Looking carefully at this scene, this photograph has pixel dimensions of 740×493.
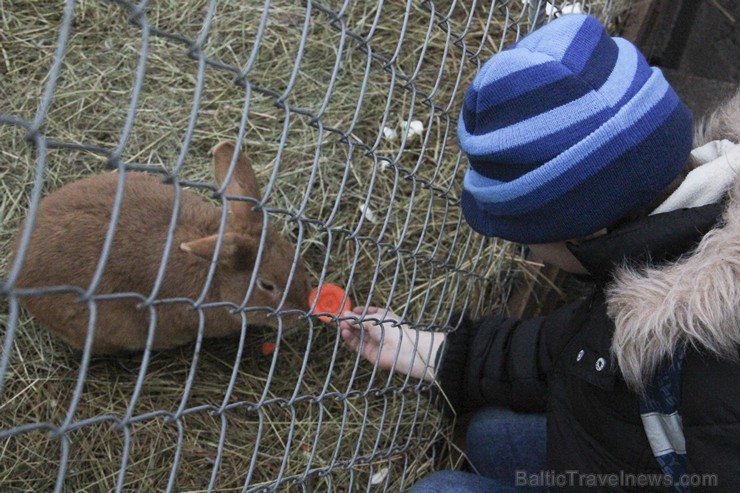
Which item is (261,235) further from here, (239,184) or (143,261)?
(143,261)

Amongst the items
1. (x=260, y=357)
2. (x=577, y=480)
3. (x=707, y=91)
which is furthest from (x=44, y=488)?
(x=707, y=91)

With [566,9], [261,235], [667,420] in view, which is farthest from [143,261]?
[566,9]

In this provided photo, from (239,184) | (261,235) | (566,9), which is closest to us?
(261,235)

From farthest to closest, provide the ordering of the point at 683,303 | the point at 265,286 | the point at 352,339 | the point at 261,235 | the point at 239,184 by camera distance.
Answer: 1. the point at 265,286
2. the point at 352,339
3. the point at 239,184
4. the point at 261,235
5. the point at 683,303

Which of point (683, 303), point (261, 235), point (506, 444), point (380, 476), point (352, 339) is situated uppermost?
point (683, 303)

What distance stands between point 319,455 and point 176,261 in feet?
2.77

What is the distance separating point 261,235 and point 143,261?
52 centimetres

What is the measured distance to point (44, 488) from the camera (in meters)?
2.27

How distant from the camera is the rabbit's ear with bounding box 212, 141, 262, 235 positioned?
86.0 inches

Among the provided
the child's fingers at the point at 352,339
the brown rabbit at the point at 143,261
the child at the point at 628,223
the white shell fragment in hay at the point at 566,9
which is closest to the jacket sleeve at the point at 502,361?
the child's fingers at the point at 352,339

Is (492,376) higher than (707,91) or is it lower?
lower

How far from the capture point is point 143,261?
2418 millimetres

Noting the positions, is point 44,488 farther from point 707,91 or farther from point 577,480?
point 707,91

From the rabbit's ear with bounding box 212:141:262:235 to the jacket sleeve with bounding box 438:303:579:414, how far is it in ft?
2.54
